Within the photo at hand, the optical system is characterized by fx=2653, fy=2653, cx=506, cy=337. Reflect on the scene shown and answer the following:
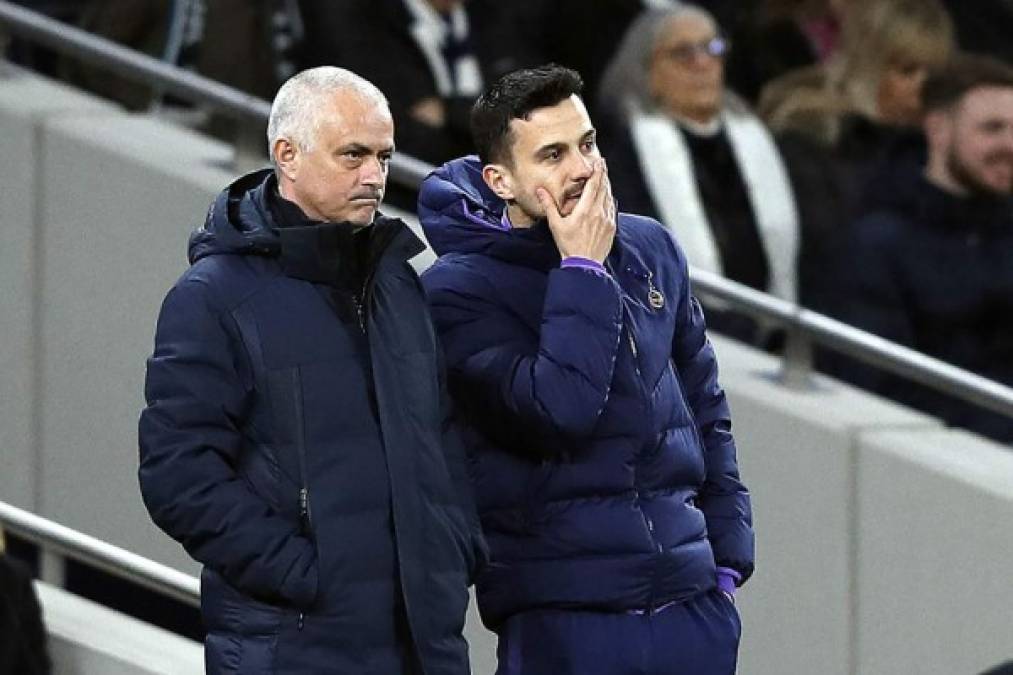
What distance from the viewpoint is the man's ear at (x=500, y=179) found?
4309 mm

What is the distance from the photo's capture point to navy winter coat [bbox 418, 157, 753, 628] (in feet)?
13.7

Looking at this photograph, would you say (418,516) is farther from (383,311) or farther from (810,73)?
(810,73)

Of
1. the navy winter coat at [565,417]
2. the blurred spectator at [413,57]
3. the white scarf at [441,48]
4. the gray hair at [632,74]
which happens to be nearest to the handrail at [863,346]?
the gray hair at [632,74]

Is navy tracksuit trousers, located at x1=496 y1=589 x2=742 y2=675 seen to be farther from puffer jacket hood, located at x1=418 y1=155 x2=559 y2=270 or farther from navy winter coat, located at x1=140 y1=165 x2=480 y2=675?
puffer jacket hood, located at x1=418 y1=155 x2=559 y2=270

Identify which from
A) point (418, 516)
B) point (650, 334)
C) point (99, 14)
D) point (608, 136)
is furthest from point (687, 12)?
point (418, 516)

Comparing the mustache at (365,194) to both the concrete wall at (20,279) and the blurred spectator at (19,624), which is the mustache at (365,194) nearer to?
the blurred spectator at (19,624)

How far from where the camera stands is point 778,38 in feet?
28.2

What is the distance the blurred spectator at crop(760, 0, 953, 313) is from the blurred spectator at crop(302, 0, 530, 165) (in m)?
0.92

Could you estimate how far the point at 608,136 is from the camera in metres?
6.96

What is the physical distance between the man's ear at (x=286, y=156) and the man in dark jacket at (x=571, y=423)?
41 centimetres

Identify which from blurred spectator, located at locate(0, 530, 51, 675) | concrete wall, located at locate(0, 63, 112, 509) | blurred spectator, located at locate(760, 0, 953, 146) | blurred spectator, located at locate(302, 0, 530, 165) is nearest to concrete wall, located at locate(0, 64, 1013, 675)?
concrete wall, located at locate(0, 63, 112, 509)

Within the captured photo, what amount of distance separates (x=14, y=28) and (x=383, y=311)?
11.2ft

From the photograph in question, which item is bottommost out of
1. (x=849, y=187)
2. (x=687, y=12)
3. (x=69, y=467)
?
(x=69, y=467)

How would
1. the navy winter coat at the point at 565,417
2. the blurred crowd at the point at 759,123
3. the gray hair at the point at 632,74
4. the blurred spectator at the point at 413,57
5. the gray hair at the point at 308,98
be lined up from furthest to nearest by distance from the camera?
1. the blurred spectator at the point at 413,57
2. the gray hair at the point at 632,74
3. the blurred crowd at the point at 759,123
4. the navy winter coat at the point at 565,417
5. the gray hair at the point at 308,98
